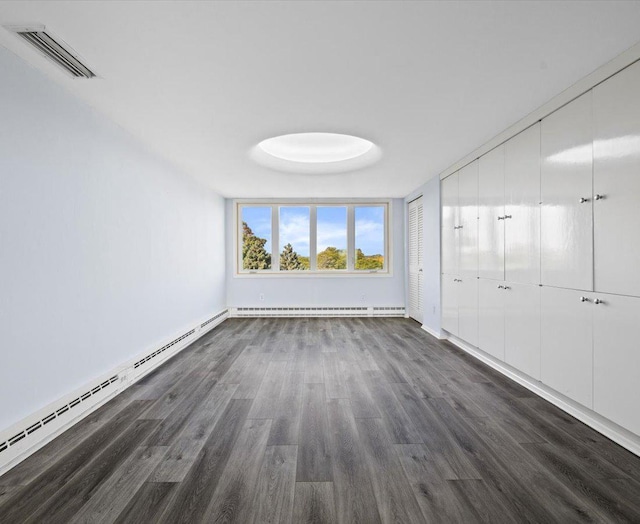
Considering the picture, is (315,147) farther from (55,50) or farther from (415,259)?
(55,50)

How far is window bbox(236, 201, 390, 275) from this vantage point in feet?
20.9

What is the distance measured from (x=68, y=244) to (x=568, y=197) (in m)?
3.66

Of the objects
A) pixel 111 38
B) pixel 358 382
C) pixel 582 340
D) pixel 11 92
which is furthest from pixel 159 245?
pixel 582 340

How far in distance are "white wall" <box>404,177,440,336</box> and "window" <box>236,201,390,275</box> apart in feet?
4.15

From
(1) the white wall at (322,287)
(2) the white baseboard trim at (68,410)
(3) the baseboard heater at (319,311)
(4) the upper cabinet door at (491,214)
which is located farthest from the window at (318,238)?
(2) the white baseboard trim at (68,410)

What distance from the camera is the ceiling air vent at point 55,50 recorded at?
66.2 inches

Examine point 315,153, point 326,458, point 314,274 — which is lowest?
point 326,458

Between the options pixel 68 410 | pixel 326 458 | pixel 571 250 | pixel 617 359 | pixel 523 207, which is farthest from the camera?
pixel 523 207

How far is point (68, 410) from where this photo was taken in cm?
219

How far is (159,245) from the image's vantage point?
3.63 meters

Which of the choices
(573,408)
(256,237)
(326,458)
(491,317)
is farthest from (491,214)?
(256,237)

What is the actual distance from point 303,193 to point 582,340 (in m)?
4.52

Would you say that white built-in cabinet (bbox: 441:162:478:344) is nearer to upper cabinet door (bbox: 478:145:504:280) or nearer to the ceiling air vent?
upper cabinet door (bbox: 478:145:504:280)

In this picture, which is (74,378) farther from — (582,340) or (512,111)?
(512,111)
